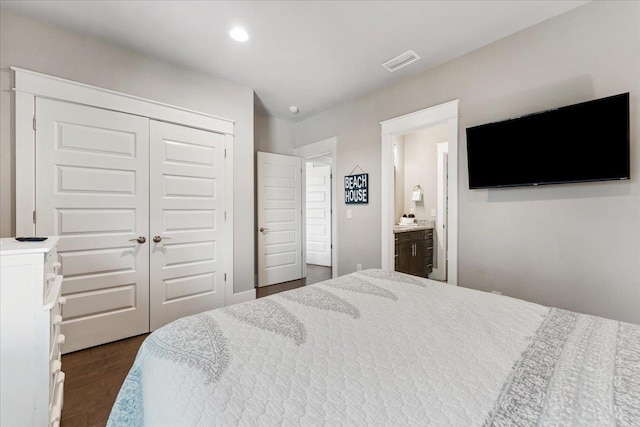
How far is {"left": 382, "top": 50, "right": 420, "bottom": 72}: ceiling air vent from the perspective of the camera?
8.73 feet

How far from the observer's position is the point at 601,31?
1.95 meters

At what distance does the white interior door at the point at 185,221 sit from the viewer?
2748 mm

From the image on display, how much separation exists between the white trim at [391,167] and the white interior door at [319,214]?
2.19 m

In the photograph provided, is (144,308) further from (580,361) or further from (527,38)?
(527,38)

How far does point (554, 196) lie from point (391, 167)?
162cm

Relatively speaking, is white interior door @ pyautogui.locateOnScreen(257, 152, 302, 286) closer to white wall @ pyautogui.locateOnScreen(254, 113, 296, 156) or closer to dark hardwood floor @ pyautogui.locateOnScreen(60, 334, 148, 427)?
white wall @ pyautogui.locateOnScreen(254, 113, 296, 156)

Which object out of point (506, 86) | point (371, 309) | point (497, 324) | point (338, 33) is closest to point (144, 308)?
point (371, 309)

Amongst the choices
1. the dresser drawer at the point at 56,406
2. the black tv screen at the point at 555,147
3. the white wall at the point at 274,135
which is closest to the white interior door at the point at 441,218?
the black tv screen at the point at 555,147

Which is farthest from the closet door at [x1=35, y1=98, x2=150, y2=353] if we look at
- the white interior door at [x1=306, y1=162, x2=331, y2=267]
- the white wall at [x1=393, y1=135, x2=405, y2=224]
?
the white wall at [x1=393, y1=135, x2=405, y2=224]

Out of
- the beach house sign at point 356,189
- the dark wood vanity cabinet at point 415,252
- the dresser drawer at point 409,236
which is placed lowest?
the dark wood vanity cabinet at point 415,252

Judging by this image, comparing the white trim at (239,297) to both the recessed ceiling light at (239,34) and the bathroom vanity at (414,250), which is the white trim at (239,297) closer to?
the bathroom vanity at (414,250)

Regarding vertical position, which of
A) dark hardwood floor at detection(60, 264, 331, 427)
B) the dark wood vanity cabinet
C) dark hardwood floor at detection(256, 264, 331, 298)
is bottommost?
dark hardwood floor at detection(60, 264, 331, 427)

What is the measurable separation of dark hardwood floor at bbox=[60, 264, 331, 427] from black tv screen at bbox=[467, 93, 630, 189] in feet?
10.7

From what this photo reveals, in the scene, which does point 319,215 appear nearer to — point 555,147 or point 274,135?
point 274,135
